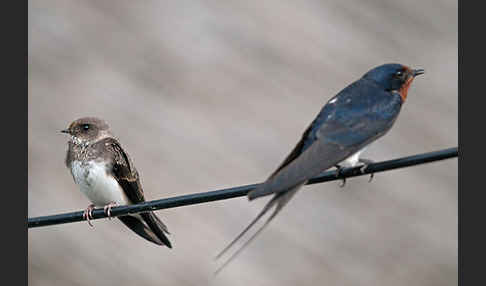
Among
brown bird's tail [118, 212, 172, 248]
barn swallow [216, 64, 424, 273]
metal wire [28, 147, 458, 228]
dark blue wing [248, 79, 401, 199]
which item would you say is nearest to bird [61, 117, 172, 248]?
brown bird's tail [118, 212, 172, 248]

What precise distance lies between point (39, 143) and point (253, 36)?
105 inches

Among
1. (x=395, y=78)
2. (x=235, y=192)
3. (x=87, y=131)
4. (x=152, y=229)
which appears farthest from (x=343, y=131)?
(x=87, y=131)

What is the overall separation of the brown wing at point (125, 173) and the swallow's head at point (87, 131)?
0.16 m

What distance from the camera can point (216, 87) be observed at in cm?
882

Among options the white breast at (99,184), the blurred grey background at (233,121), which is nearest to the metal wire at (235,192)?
the white breast at (99,184)

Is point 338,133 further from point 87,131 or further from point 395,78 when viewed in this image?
point 87,131

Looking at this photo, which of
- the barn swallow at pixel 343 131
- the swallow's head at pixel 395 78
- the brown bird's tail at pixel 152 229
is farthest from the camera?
the brown bird's tail at pixel 152 229

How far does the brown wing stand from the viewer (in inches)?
230

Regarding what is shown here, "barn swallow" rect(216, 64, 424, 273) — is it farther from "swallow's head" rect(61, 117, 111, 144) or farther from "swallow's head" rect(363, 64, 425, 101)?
"swallow's head" rect(61, 117, 111, 144)

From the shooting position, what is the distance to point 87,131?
6113mm

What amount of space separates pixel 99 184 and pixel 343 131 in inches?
84.9

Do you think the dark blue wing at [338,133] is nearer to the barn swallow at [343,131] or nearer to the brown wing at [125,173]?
the barn swallow at [343,131]

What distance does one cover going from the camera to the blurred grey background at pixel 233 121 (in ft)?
27.3

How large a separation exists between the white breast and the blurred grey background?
91.1 inches
